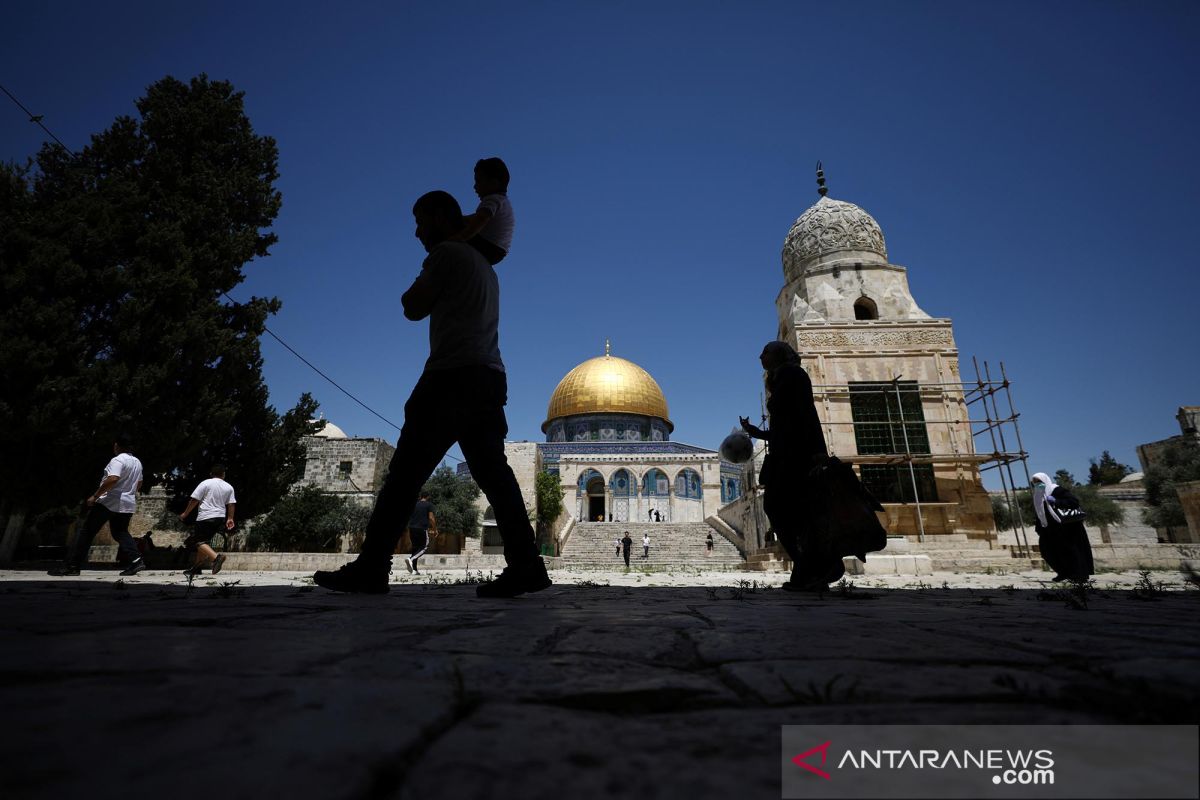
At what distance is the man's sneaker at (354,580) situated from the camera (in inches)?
120

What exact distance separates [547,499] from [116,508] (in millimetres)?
19545

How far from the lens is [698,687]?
94 cm

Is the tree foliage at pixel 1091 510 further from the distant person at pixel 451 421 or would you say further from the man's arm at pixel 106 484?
the man's arm at pixel 106 484

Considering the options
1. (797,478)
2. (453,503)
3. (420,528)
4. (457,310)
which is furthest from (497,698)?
(453,503)

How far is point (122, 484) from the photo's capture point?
6.03 meters

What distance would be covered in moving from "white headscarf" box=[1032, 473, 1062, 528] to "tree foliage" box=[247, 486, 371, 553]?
17689mm

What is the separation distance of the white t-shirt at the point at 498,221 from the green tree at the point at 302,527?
1781 cm

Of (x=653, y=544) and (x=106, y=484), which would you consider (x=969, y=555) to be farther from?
(x=653, y=544)

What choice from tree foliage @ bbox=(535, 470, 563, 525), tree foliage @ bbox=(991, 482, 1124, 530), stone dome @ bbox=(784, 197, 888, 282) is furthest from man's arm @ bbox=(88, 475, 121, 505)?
tree foliage @ bbox=(991, 482, 1124, 530)

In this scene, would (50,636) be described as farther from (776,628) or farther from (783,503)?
(783,503)

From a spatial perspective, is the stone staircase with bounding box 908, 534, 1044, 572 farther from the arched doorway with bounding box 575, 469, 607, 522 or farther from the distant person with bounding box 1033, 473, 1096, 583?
the arched doorway with bounding box 575, 469, 607, 522

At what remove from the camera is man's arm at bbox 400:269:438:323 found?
10.1 ft

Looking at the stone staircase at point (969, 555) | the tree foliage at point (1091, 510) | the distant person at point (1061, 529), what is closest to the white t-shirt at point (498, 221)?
the distant person at point (1061, 529)

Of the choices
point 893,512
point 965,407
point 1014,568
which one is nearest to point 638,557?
point 893,512
